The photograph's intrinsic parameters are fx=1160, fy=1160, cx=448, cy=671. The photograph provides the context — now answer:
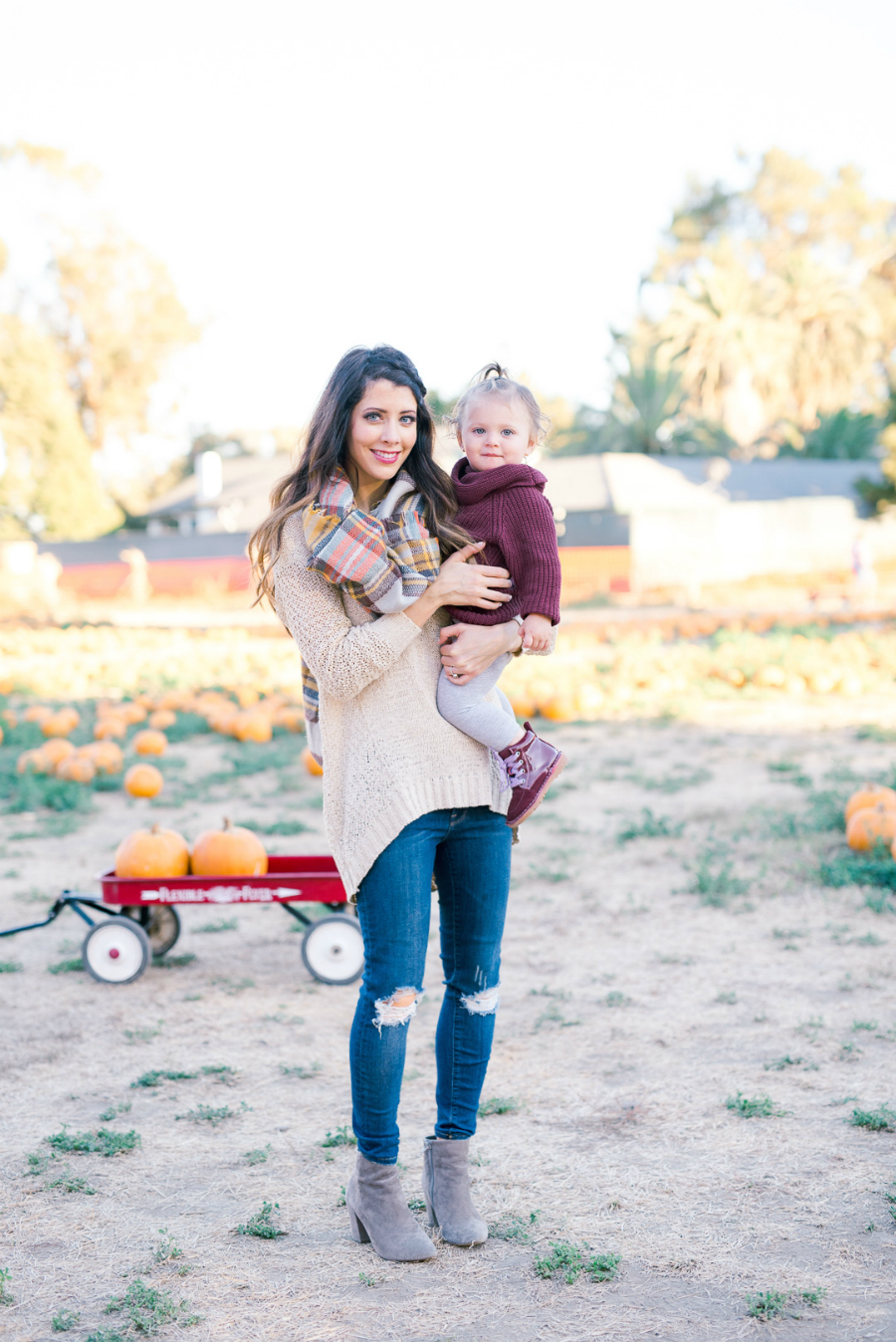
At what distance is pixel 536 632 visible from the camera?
2.60 metres

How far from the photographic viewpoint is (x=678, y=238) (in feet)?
206

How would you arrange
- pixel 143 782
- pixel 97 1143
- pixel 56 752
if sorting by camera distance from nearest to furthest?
pixel 97 1143, pixel 143 782, pixel 56 752

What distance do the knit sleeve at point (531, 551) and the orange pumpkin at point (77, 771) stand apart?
578 centimetres

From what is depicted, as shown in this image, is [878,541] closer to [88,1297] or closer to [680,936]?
[680,936]

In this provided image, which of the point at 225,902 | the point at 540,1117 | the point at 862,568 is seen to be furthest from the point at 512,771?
the point at 862,568

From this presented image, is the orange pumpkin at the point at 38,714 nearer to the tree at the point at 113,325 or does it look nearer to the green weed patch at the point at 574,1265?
the green weed patch at the point at 574,1265

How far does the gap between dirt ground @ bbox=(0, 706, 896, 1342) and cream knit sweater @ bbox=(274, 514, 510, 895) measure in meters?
0.90

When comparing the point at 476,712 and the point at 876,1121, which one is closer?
the point at 476,712

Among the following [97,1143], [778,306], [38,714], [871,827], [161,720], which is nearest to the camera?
[97,1143]

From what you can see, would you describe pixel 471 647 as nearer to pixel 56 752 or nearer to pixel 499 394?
pixel 499 394

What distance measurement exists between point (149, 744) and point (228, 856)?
171 inches

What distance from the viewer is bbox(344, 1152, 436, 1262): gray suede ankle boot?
8.44 feet

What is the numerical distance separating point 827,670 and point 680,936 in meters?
6.79

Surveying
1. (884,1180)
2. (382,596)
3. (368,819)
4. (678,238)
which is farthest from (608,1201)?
(678,238)
